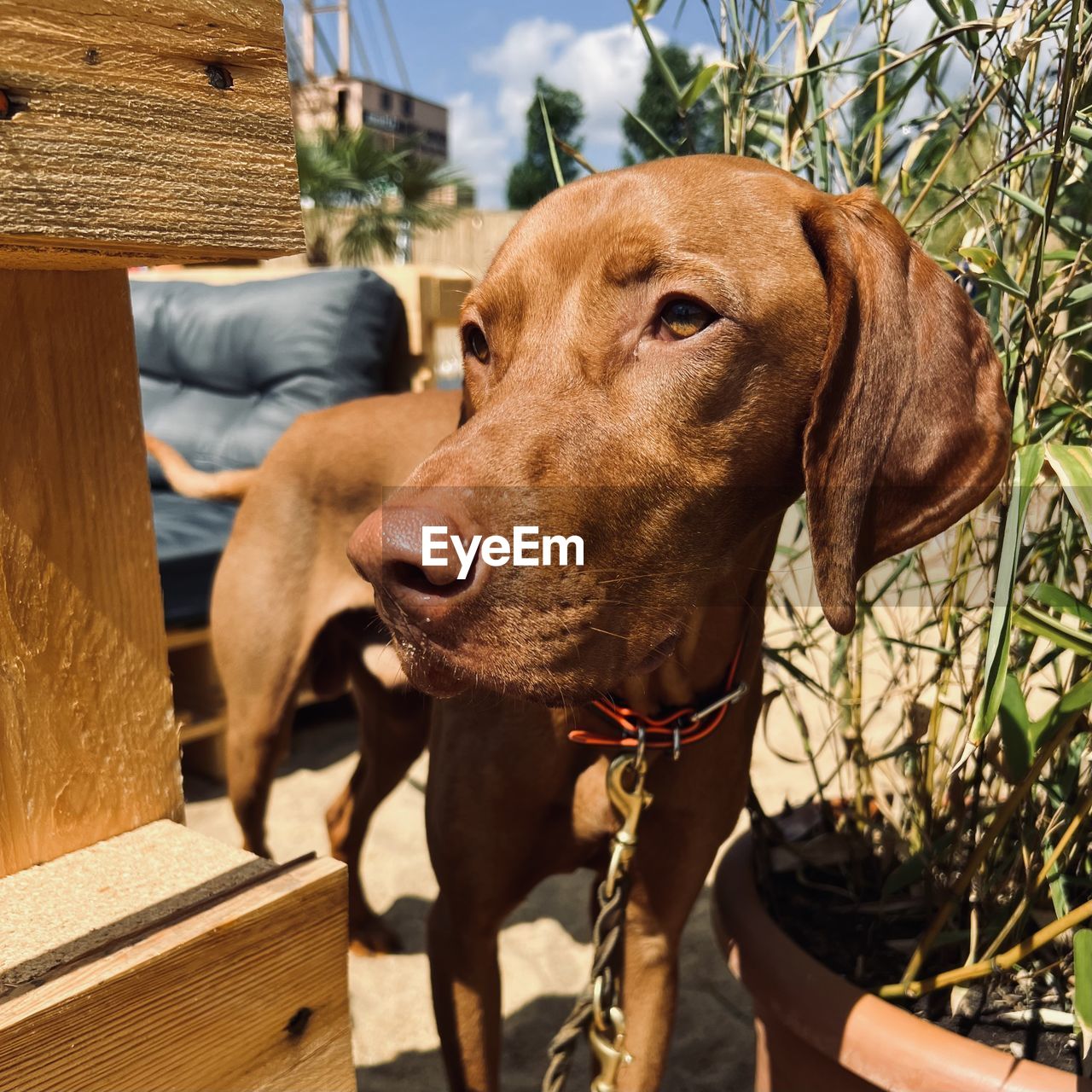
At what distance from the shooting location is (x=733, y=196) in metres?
Result: 1.40

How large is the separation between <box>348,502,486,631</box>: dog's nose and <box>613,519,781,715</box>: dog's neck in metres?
0.52

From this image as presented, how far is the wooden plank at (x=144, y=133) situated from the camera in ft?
2.42

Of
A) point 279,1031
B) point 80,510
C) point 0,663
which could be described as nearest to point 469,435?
point 80,510

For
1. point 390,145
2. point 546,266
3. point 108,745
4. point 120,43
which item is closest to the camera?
point 120,43

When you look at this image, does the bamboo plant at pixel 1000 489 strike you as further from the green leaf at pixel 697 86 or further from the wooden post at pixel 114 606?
the wooden post at pixel 114 606

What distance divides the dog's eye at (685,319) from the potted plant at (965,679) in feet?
1.41

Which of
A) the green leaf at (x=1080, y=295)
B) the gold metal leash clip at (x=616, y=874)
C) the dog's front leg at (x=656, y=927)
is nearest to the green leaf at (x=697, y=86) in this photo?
the green leaf at (x=1080, y=295)

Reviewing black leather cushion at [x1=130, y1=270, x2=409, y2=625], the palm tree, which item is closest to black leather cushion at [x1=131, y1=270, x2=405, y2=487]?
black leather cushion at [x1=130, y1=270, x2=409, y2=625]

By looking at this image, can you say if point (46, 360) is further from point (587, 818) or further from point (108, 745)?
point (587, 818)

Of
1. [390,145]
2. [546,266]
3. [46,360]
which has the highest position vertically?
[390,145]

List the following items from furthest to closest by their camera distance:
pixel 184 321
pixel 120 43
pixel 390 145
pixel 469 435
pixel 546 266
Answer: pixel 390 145 → pixel 184 321 → pixel 546 266 → pixel 469 435 → pixel 120 43

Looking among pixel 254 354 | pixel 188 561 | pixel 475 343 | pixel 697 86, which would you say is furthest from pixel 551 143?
pixel 254 354

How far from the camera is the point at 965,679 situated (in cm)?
181

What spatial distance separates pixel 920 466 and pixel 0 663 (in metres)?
1.10
